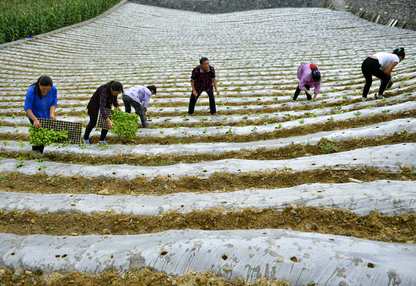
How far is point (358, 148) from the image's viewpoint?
17.0 ft

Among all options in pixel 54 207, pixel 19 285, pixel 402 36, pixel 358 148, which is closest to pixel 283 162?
pixel 358 148

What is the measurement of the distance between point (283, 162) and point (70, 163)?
11.5 ft

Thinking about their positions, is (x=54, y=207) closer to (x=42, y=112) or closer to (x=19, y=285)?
(x=19, y=285)

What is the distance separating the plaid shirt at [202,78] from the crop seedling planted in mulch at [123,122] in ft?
5.80

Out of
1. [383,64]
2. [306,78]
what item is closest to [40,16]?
[306,78]

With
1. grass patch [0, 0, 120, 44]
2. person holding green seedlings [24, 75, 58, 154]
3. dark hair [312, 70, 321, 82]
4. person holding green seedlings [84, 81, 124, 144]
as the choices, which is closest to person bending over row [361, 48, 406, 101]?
dark hair [312, 70, 321, 82]

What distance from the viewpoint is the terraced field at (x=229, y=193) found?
327cm

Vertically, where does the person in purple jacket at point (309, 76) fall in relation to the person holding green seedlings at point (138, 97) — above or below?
above

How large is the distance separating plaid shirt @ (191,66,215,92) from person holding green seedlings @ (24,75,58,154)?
117 inches

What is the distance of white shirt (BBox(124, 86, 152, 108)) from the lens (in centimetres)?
682

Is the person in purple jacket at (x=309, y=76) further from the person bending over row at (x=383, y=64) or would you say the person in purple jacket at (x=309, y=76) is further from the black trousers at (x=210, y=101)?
the black trousers at (x=210, y=101)

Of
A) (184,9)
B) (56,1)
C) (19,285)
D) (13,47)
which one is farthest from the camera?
(184,9)

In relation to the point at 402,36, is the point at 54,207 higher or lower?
lower

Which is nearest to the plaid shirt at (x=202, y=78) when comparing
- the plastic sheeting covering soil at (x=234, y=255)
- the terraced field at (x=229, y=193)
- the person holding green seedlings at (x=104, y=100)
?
the terraced field at (x=229, y=193)
